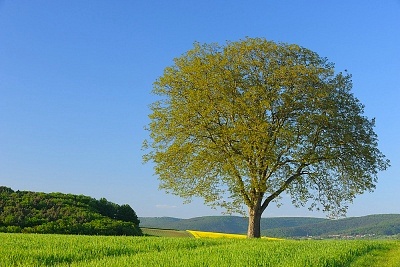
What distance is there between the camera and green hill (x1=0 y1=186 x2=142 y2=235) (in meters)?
46.3

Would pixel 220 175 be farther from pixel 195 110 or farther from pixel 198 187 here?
pixel 195 110

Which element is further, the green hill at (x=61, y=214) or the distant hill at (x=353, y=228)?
the distant hill at (x=353, y=228)

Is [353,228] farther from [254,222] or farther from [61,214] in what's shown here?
[61,214]

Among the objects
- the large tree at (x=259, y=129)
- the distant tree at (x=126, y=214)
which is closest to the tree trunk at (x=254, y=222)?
the large tree at (x=259, y=129)

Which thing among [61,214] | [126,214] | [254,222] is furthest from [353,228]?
[61,214]

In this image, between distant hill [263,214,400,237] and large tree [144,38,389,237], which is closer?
large tree [144,38,389,237]

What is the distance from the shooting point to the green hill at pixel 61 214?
152 feet

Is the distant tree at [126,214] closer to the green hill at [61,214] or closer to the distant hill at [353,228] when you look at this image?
the green hill at [61,214]

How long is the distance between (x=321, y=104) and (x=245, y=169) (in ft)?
27.7

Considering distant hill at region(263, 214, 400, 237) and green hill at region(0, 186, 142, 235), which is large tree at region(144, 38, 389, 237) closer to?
green hill at region(0, 186, 142, 235)

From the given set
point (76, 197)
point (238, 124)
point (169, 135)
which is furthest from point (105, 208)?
point (238, 124)

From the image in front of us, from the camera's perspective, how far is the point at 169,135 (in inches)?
1649

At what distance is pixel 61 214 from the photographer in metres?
50.1

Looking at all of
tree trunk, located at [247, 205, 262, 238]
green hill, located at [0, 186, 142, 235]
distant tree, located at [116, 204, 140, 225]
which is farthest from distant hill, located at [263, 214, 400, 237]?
tree trunk, located at [247, 205, 262, 238]
